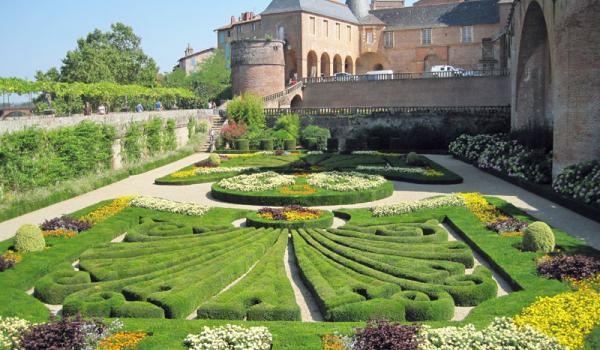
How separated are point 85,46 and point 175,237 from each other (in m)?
47.6

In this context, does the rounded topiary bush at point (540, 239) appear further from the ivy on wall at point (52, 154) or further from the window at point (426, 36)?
the window at point (426, 36)

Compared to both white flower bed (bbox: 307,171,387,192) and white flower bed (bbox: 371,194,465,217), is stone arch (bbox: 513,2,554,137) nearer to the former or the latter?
white flower bed (bbox: 307,171,387,192)

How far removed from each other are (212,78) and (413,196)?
4420cm

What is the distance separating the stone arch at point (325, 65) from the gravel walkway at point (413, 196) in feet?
106

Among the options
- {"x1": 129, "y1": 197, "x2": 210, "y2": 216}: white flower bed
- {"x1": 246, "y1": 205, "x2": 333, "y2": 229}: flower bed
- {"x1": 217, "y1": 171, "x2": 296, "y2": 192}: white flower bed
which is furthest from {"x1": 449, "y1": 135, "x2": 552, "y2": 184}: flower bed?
{"x1": 129, "y1": 197, "x2": 210, "y2": 216}: white flower bed

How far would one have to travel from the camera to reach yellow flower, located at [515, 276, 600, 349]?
923cm

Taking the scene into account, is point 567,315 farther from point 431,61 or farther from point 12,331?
point 431,61

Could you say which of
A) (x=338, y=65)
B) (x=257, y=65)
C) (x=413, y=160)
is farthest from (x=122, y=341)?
(x=338, y=65)

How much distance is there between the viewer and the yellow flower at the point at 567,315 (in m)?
9.23

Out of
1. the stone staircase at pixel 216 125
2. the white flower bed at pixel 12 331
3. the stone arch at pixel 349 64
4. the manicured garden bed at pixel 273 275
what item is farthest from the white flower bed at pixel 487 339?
the stone arch at pixel 349 64

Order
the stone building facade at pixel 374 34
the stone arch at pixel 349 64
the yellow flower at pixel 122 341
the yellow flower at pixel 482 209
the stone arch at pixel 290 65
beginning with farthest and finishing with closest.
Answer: the stone arch at pixel 349 64
the stone arch at pixel 290 65
the stone building facade at pixel 374 34
the yellow flower at pixel 482 209
the yellow flower at pixel 122 341

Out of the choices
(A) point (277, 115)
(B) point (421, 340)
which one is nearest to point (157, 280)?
(B) point (421, 340)

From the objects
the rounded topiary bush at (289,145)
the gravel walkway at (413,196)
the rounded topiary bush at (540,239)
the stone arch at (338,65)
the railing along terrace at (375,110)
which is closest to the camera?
the rounded topiary bush at (540,239)

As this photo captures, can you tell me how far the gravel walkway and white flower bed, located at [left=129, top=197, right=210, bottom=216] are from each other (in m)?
1.70
